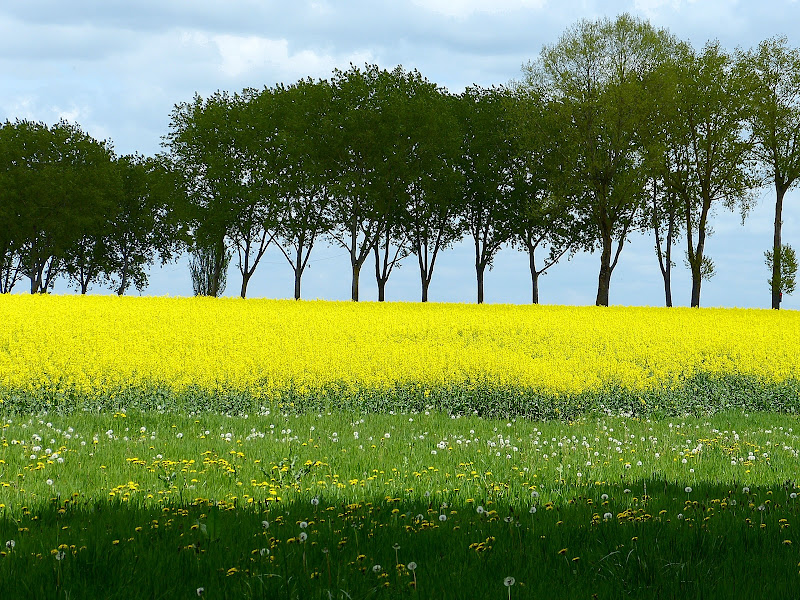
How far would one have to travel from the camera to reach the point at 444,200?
42219mm

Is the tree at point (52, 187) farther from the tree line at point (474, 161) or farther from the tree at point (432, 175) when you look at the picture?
the tree at point (432, 175)

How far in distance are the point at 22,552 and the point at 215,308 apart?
2094cm

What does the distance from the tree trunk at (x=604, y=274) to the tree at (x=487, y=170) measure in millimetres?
7560

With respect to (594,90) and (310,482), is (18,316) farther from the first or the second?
(594,90)

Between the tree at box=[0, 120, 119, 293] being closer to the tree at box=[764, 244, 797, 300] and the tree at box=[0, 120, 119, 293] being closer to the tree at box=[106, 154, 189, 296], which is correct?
the tree at box=[106, 154, 189, 296]

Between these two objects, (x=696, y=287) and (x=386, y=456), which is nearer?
(x=386, y=456)

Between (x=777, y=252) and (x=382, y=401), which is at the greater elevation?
(x=777, y=252)

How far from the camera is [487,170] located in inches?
1735

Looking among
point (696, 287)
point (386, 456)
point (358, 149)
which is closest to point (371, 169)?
point (358, 149)

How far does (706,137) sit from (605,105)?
682cm

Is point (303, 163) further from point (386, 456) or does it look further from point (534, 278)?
point (386, 456)

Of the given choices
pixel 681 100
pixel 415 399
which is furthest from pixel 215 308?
pixel 681 100

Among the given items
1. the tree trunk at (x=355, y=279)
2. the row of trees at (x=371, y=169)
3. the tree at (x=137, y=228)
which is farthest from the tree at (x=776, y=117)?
the tree at (x=137, y=228)

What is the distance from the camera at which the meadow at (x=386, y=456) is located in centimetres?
489
